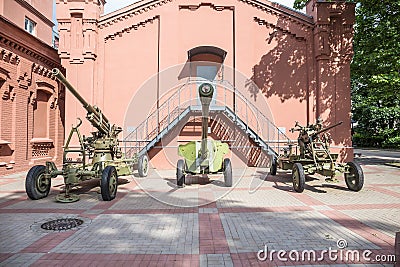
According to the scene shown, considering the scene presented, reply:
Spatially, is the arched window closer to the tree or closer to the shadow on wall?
the shadow on wall

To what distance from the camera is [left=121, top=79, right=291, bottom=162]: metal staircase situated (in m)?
15.1

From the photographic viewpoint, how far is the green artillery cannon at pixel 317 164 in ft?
30.5

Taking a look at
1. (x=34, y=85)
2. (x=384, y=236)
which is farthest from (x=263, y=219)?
(x=34, y=85)

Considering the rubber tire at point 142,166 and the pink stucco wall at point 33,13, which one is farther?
the pink stucco wall at point 33,13

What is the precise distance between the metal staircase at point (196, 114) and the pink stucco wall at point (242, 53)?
47cm

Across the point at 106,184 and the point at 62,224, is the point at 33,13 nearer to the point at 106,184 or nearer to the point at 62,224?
the point at 106,184

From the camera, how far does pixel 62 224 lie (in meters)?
6.23

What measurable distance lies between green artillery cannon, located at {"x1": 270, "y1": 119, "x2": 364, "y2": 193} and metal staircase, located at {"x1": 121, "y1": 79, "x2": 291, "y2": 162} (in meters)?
3.97

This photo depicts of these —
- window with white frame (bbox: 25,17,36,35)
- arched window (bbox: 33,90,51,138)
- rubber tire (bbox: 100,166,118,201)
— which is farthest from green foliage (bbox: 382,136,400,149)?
window with white frame (bbox: 25,17,36,35)

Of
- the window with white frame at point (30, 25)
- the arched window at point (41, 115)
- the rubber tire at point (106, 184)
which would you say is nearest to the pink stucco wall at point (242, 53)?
the arched window at point (41, 115)

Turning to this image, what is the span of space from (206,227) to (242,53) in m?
12.4

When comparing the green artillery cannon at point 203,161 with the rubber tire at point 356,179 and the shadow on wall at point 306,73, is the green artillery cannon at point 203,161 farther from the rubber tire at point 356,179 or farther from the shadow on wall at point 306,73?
the shadow on wall at point 306,73

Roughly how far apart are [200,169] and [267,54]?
9.40 meters

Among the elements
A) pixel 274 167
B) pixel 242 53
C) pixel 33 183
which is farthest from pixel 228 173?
pixel 242 53
